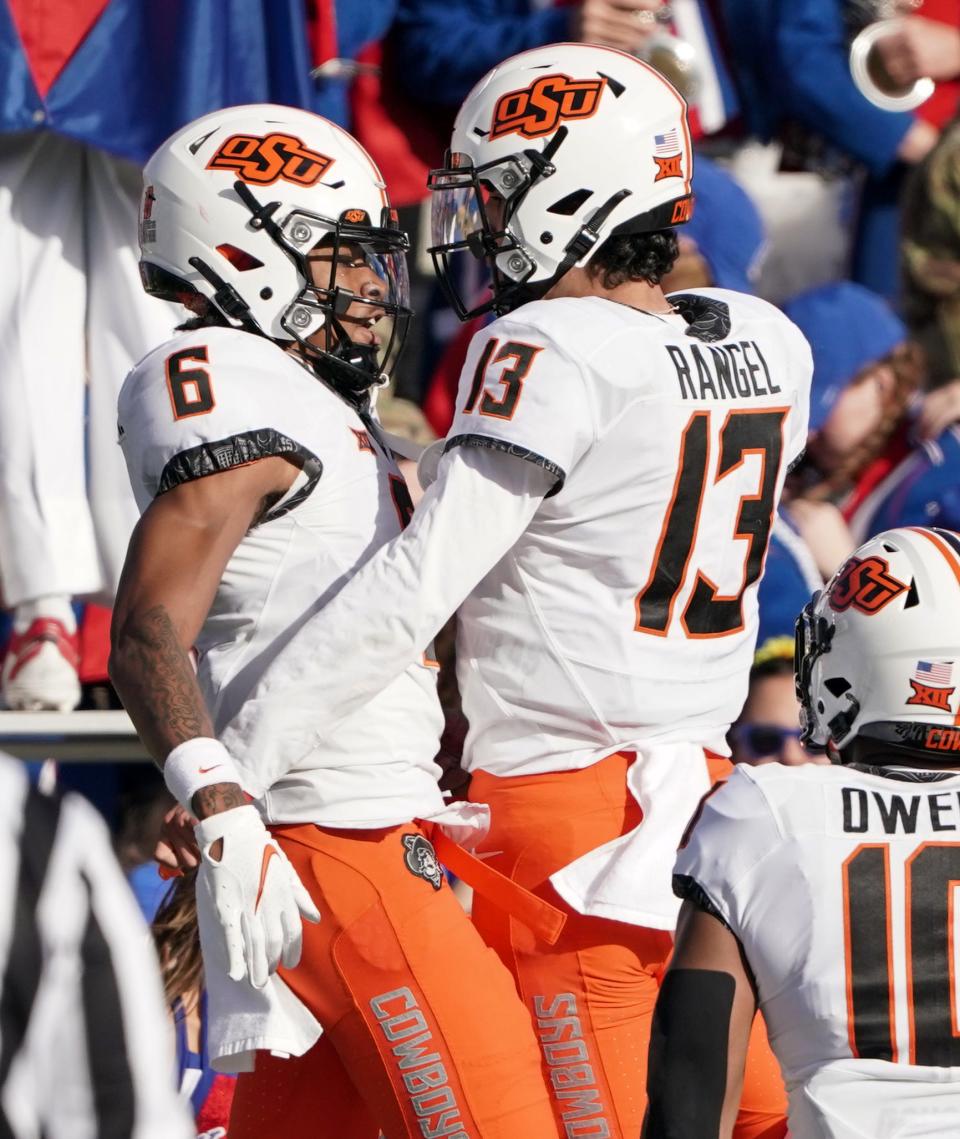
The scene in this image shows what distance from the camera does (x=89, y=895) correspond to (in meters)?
4.39

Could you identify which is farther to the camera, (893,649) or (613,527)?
(613,527)

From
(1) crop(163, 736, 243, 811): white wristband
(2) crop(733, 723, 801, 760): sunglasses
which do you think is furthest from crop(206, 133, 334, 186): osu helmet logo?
(2) crop(733, 723, 801, 760): sunglasses

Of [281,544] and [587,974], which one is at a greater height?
[281,544]

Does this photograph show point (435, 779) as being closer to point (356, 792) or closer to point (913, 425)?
point (356, 792)

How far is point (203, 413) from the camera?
9.98ft

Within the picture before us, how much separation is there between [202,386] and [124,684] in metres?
0.46

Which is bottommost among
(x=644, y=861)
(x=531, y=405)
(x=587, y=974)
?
(x=587, y=974)

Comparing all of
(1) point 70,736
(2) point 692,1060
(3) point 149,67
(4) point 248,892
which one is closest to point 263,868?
(4) point 248,892

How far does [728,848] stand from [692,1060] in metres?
0.27

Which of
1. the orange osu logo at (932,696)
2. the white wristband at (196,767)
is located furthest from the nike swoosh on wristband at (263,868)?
the orange osu logo at (932,696)

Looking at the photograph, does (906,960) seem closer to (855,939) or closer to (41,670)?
(855,939)

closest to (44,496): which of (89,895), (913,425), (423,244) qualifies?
(89,895)

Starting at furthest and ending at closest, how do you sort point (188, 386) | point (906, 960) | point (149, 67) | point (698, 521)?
1. point (149, 67)
2. point (698, 521)
3. point (188, 386)
4. point (906, 960)

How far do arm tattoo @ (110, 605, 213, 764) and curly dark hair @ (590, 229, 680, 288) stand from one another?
95cm
